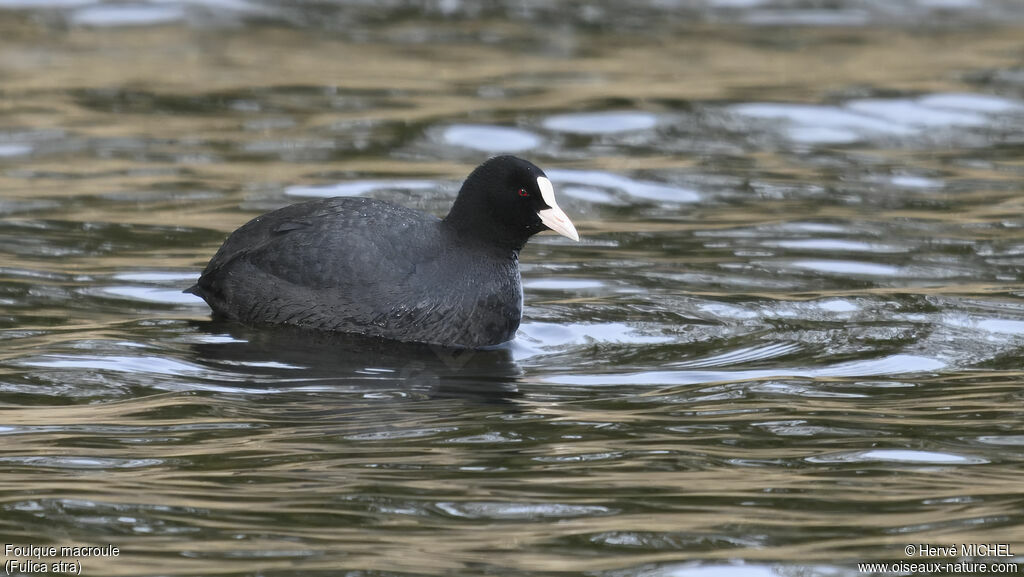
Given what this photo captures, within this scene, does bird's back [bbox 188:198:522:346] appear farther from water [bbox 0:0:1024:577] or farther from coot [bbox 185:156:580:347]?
water [bbox 0:0:1024:577]

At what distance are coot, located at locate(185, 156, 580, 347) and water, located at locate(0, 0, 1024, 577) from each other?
0.50 ft

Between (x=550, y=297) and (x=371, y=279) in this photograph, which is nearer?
(x=371, y=279)

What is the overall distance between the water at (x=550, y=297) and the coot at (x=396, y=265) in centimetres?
15

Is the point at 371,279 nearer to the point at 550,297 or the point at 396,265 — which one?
the point at 396,265

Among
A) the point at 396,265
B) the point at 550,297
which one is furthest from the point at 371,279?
the point at 550,297

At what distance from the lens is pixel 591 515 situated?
14.4 ft

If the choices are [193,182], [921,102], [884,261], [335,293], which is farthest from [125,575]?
[921,102]

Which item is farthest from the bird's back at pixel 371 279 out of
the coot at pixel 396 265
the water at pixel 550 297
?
the water at pixel 550 297

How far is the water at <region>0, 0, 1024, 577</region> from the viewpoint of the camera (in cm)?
435

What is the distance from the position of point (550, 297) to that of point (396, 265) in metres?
1.04

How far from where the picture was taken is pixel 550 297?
24.3ft

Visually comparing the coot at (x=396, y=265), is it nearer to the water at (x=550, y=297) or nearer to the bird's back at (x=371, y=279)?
the bird's back at (x=371, y=279)

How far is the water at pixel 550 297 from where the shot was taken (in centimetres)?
435

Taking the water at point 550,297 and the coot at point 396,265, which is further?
the coot at point 396,265
